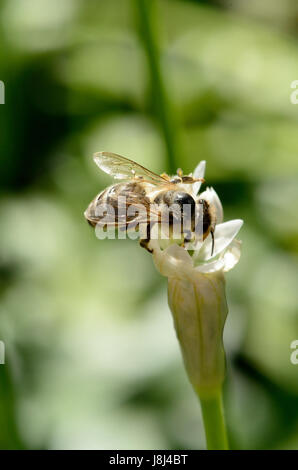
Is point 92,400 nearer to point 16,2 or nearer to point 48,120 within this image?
point 48,120

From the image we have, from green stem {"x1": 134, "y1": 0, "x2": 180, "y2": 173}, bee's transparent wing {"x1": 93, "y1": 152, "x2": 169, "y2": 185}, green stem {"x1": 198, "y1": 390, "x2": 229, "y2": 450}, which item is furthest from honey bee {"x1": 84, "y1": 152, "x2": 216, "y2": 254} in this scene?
green stem {"x1": 134, "y1": 0, "x2": 180, "y2": 173}

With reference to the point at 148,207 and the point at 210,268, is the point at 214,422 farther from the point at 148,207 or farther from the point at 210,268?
the point at 148,207

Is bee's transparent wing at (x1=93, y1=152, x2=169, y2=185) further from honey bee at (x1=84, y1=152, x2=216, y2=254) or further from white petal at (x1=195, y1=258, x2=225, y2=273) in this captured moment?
white petal at (x1=195, y1=258, x2=225, y2=273)

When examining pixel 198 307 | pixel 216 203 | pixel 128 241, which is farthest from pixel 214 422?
pixel 128 241

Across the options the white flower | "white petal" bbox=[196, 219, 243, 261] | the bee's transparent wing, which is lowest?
the white flower

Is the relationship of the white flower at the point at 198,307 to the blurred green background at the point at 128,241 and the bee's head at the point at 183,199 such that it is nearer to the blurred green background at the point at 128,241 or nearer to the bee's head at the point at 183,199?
the bee's head at the point at 183,199

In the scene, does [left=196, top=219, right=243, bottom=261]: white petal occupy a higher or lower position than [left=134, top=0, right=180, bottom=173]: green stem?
lower
